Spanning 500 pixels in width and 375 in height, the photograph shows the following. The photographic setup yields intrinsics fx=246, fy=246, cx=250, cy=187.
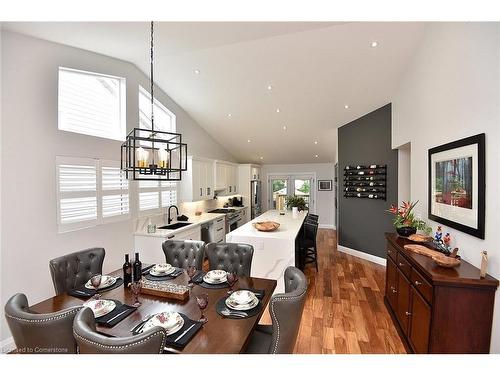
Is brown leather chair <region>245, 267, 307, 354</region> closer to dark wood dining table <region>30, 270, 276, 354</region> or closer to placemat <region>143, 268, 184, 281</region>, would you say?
dark wood dining table <region>30, 270, 276, 354</region>

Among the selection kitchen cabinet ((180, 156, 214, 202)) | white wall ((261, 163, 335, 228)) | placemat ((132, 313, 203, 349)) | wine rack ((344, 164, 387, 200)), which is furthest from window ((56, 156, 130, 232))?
white wall ((261, 163, 335, 228))

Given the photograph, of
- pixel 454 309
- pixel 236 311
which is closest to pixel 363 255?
pixel 454 309

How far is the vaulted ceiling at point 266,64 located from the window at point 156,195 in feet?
6.04

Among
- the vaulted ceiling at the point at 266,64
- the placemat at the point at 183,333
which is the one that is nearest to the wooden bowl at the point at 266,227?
the placemat at the point at 183,333

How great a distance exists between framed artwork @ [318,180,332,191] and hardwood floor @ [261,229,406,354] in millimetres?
4298

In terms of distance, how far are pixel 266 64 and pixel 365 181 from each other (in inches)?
126

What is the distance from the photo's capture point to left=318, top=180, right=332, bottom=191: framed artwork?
897cm

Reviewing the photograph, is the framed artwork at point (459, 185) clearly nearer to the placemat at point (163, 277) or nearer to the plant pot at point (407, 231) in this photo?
the plant pot at point (407, 231)

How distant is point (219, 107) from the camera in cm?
525

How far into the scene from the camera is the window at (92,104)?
297 centimetres

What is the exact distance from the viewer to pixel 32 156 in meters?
2.55

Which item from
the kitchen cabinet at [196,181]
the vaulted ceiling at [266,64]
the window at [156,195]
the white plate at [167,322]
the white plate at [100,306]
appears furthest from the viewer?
the kitchen cabinet at [196,181]

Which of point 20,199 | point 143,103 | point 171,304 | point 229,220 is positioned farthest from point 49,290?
point 229,220

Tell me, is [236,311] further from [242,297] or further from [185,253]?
[185,253]
